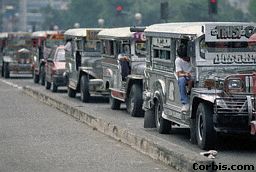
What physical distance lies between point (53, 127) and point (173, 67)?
387 centimetres

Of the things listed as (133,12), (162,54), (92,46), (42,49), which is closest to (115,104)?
(92,46)

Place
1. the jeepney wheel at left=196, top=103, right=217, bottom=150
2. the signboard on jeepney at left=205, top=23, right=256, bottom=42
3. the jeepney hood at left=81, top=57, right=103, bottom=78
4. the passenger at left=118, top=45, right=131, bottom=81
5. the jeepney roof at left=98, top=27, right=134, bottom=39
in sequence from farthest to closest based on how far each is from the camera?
the jeepney hood at left=81, top=57, right=103, bottom=78
the jeepney roof at left=98, top=27, right=134, bottom=39
the passenger at left=118, top=45, right=131, bottom=81
the signboard on jeepney at left=205, top=23, right=256, bottom=42
the jeepney wheel at left=196, top=103, right=217, bottom=150

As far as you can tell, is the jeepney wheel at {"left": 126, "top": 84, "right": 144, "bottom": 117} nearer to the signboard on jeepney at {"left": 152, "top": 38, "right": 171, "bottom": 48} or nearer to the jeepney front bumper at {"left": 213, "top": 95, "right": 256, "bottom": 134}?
the signboard on jeepney at {"left": 152, "top": 38, "right": 171, "bottom": 48}

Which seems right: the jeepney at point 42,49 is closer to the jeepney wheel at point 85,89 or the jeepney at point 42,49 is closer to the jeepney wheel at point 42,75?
the jeepney wheel at point 42,75

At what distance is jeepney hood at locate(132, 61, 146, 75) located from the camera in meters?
23.4

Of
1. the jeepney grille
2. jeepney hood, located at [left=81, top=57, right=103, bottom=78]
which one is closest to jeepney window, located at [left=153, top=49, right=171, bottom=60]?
the jeepney grille

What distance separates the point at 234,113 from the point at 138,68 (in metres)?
7.85

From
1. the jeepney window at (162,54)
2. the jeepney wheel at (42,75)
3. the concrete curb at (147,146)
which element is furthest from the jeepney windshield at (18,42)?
the jeepney window at (162,54)

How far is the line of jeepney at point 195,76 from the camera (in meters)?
16.1

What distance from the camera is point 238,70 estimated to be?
56.8 feet

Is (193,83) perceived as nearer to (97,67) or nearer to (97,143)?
(97,143)

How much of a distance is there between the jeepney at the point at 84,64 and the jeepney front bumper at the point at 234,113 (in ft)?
36.1

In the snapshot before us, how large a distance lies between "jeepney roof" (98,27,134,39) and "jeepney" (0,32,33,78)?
64.1ft

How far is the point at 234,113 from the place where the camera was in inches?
628
